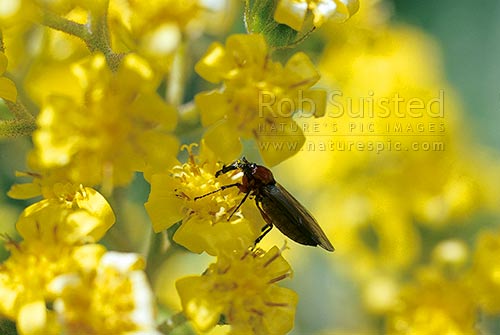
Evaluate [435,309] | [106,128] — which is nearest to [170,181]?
[106,128]

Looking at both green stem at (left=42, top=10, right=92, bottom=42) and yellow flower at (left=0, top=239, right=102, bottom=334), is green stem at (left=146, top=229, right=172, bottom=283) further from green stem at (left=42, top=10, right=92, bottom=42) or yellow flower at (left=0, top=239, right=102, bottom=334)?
green stem at (left=42, top=10, right=92, bottom=42)

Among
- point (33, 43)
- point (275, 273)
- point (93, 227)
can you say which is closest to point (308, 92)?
point (275, 273)

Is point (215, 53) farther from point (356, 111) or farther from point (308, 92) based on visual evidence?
point (356, 111)

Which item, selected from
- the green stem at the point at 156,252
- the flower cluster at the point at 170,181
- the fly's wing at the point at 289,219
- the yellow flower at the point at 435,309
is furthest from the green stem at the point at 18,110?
the yellow flower at the point at 435,309

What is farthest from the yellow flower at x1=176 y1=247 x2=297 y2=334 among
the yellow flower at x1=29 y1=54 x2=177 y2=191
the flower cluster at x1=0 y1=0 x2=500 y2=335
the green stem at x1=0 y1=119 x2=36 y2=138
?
the green stem at x1=0 y1=119 x2=36 y2=138

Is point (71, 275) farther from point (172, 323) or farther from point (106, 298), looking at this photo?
point (172, 323)
